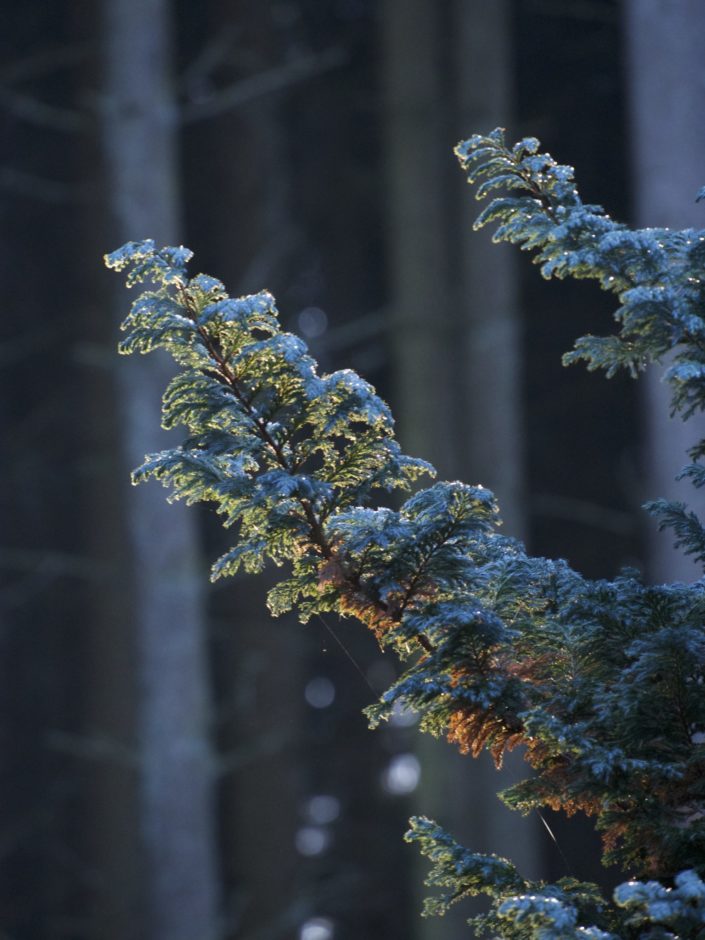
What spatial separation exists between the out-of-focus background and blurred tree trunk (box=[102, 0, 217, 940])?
0.02m

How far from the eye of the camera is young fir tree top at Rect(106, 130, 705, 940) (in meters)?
1.87

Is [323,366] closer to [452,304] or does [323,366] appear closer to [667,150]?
[452,304]

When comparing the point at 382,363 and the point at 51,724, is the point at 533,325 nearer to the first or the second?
the point at 382,363

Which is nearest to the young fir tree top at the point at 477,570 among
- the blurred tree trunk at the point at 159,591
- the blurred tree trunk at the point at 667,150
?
the blurred tree trunk at the point at 667,150

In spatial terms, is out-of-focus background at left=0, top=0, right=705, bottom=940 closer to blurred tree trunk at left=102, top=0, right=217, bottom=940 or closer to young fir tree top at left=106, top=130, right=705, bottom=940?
blurred tree trunk at left=102, top=0, right=217, bottom=940

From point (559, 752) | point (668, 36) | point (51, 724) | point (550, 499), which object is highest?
point (668, 36)

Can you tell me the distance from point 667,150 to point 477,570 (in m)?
4.51

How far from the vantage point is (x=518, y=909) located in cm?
167

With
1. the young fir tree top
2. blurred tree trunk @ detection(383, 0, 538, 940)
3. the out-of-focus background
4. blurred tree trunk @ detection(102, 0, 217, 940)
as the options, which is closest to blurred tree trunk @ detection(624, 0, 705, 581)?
the out-of-focus background

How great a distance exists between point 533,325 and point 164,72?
419 centimetres

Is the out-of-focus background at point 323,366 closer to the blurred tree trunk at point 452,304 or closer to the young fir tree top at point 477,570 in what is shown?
the blurred tree trunk at point 452,304

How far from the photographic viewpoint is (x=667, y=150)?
5.96 meters

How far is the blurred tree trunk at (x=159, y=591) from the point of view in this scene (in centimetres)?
711

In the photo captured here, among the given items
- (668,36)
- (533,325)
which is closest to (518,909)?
(668,36)
